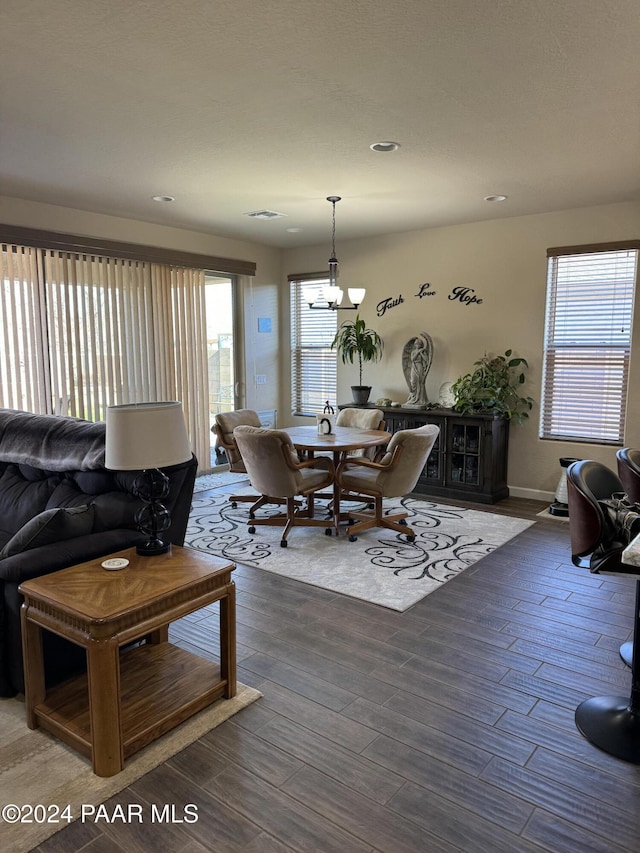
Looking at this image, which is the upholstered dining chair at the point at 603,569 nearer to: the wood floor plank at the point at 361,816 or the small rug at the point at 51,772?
the wood floor plank at the point at 361,816

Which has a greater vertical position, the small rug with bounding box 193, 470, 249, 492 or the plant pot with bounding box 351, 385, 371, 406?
the plant pot with bounding box 351, 385, 371, 406

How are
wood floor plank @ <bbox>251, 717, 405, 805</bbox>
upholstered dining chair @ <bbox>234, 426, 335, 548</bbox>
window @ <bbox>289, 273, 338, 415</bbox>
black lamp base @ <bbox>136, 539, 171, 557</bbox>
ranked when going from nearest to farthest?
wood floor plank @ <bbox>251, 717, 405, 805</bbox> → black lamp base @ <bbox>136, 539, 171, 557</bbox> → upholstered dining chair @ <bbox>234, 426, 335, 548</bbox> → window @ <bbox>289, 273, 338, 415</bbox>

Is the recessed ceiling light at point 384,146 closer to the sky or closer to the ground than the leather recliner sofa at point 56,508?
closer to the sky

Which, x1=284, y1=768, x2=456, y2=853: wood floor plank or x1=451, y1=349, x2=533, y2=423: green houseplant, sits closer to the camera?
x1=284, y1=768, x2=456, y2=853: wood floor plank

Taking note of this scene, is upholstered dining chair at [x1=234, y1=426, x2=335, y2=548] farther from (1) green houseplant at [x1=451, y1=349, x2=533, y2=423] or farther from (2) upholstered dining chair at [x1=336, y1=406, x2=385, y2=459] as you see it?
(1) green houseplant at [x1=451, y1=349, x2=533, y2=423]

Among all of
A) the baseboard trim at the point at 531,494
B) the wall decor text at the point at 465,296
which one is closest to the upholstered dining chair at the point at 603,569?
the baseboard trim at the point at 531,494

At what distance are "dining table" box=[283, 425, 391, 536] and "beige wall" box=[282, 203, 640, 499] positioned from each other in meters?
1.63

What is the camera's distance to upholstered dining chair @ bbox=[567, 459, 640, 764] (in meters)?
2.12

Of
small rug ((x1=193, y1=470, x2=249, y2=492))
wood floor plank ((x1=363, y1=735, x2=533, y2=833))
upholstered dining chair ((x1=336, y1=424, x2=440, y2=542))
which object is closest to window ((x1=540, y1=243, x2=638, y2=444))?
upholstered dining chair ((x1=336, y1=424, x2=440, y2=542))

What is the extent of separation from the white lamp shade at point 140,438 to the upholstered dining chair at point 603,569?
160 cm

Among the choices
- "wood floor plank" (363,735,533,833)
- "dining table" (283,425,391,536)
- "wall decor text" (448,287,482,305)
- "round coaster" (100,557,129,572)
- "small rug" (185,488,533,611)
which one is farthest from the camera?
"wall decor text" (448,287,482,305)

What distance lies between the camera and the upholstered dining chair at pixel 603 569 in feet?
6.97

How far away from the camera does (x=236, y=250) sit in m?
6.80

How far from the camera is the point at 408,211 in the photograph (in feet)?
17.4
